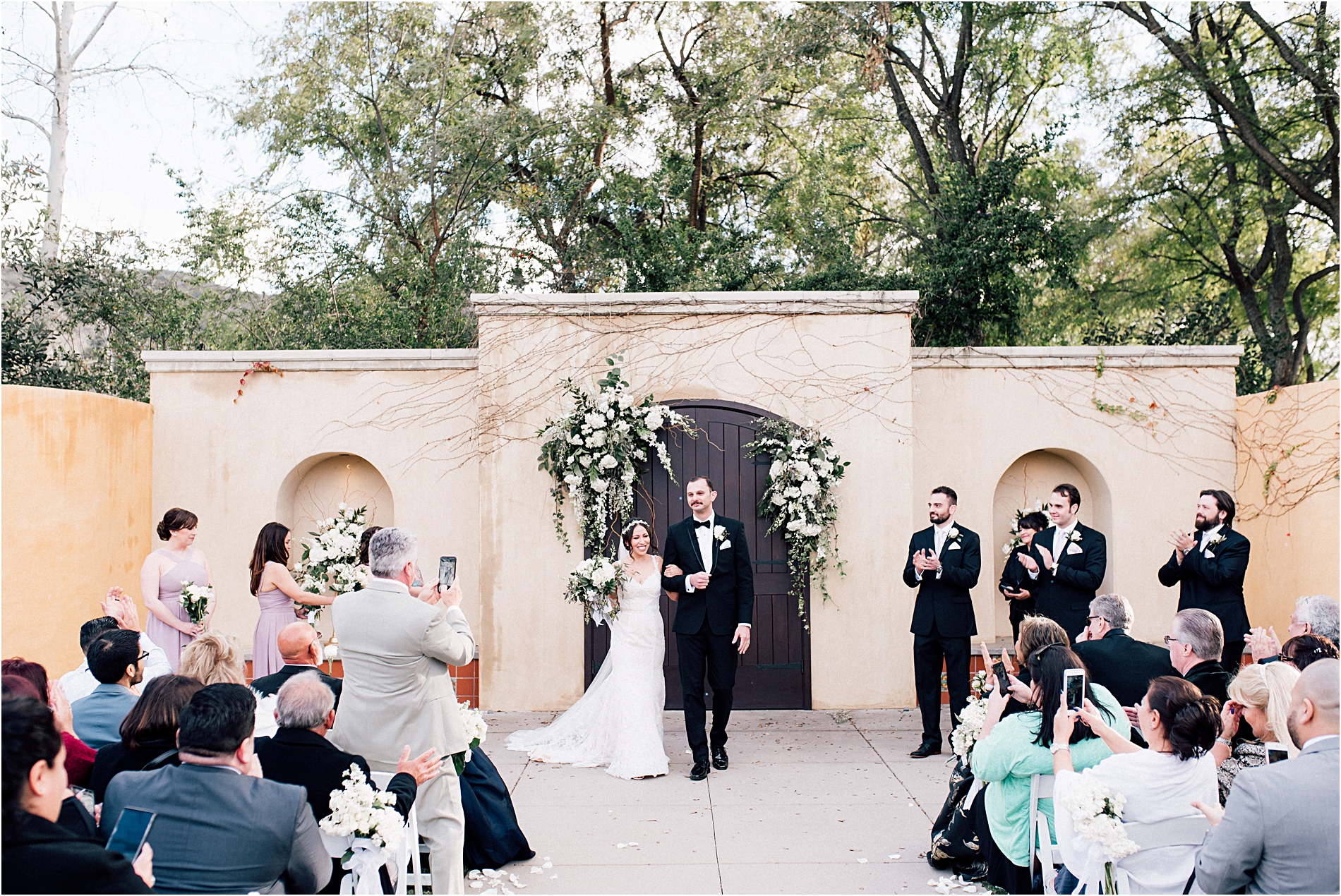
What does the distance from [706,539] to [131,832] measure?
14.0 ft

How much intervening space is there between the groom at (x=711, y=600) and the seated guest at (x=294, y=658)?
8.65ft

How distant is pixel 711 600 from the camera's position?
6.34 metres

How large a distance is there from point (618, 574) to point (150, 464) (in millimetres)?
4777

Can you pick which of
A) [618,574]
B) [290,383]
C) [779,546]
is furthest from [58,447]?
[779,546]

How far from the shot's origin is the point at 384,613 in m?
3.69

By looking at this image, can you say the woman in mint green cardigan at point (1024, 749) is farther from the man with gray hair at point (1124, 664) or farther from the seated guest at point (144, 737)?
the seated guest at point (144, 737)

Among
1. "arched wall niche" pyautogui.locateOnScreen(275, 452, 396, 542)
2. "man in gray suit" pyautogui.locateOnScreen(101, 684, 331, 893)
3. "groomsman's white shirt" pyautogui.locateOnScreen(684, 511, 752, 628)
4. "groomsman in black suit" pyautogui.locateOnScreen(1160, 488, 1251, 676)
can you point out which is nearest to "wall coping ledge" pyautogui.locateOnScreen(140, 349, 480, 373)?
"arched wall niche" pyautogui.locateOnScreen(275, 452, 396, 542)

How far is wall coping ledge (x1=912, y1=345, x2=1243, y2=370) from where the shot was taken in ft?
27.1

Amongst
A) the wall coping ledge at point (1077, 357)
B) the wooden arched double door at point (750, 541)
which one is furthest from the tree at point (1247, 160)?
the wooden arched double door at point (750, 541)

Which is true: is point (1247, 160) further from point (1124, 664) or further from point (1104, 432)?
point (1124, 664)

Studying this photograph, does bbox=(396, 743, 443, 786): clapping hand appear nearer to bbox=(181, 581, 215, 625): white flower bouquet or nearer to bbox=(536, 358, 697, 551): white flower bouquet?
bbox=(181, 581, 215, 625): white flower bouquet

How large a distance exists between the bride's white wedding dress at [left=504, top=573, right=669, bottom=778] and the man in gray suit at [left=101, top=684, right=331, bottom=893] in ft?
11.7

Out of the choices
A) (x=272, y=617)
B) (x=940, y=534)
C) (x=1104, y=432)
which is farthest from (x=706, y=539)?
(x=1104, y=432)

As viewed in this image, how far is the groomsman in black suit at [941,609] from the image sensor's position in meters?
6.45
